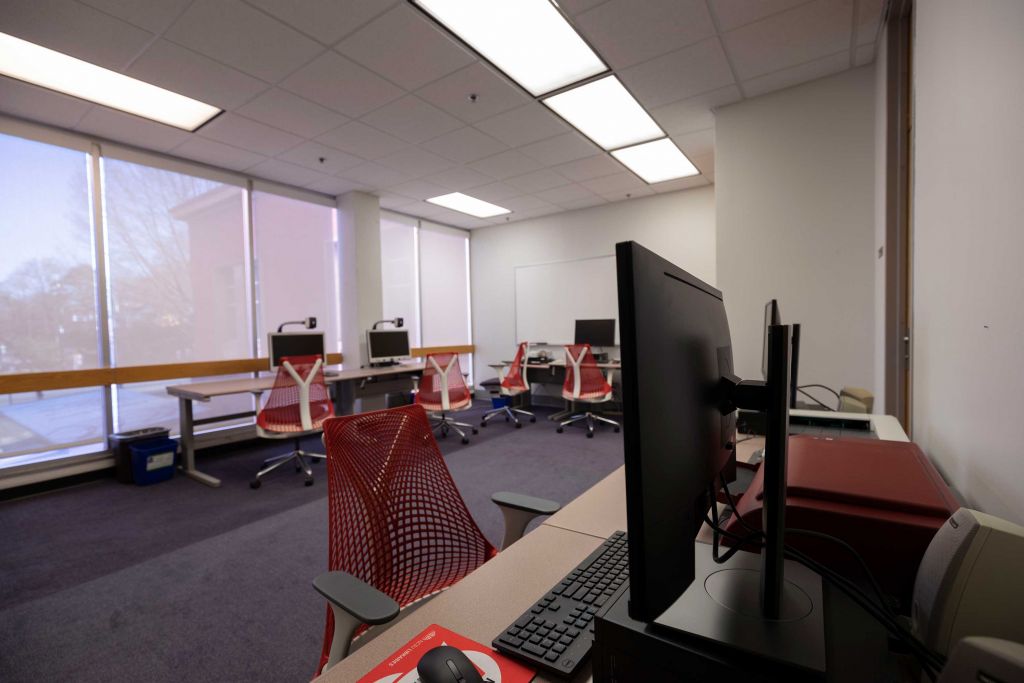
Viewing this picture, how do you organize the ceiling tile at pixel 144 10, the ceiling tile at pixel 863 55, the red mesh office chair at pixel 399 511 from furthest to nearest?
the ceiling tile at pixel 863 55 → the ceiling tile at pixel 144 10 → the red mesh office chair at pixel 399 511

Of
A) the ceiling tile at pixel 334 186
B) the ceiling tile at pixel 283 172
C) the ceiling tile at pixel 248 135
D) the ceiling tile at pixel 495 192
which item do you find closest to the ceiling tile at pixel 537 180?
the ceiling tile at pixel 495 192

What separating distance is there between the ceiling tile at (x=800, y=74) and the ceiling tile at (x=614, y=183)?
71.2 inches

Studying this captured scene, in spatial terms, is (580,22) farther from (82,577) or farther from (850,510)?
(82,577)

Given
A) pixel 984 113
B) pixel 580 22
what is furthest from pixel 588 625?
pixel 580 22

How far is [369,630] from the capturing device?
1.10 meters

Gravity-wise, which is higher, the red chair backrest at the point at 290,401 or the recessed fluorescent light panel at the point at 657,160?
the recessed fluorescent light panel at the point at 657,160

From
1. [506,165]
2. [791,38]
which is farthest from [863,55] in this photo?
[506,165]

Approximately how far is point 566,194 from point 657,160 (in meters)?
1.36

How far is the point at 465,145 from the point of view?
4105mm

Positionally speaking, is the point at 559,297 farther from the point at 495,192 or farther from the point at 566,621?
the point at 566,621

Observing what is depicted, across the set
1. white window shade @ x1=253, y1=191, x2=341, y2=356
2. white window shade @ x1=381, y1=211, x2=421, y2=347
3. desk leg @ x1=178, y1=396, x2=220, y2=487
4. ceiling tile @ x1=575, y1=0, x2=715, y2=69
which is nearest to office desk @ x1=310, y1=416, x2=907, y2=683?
ceiling tile @ x1=575, y1=0, x2=715, y2=69

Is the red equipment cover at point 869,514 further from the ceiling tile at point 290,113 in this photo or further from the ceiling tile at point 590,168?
the ceiling tile at point 590,168

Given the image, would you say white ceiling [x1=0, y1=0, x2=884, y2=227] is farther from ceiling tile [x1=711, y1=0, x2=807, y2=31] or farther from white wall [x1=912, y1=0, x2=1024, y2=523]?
white wall [x1=912, y1=0, x2=1024, y2=523]

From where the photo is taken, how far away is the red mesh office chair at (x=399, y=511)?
1.18 m
